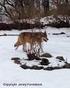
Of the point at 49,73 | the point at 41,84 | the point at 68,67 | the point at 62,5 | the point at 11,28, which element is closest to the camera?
the point at 41,84

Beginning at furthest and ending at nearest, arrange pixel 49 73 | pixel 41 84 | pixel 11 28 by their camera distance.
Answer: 1. pixel 11 28
2. pixel 49 73
3. pixel 41 84

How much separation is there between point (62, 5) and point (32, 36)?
36.1ft

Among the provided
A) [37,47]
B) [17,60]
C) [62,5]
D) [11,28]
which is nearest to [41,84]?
[17,60]

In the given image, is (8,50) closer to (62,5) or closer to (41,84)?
(41,84)

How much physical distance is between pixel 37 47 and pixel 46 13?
1132 centimetres

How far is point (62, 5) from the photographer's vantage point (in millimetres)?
21453

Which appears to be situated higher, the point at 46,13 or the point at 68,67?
the point at 68,67

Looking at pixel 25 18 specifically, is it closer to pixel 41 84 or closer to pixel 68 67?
pixel 68 67

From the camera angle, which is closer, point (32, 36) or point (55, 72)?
point (55, 72)

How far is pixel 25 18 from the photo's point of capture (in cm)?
2062

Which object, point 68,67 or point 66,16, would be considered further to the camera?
point 66,16

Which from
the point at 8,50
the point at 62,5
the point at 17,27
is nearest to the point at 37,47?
the point at 8,50

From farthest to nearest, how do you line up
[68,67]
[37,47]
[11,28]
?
[11,28] < [37,47] < [68,67]

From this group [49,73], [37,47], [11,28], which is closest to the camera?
[49,73]
